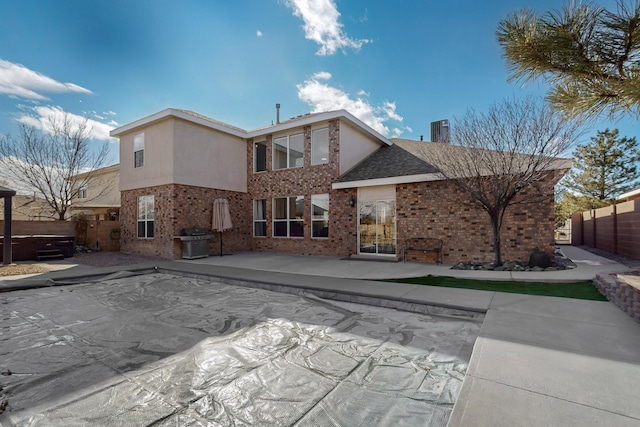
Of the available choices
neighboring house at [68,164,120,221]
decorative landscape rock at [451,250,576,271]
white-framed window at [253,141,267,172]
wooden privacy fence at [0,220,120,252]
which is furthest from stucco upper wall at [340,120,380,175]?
neighboring house at [68,164,120,221]

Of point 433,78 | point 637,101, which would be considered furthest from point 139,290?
point 433,78

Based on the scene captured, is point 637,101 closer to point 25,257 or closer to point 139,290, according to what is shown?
point 139,290

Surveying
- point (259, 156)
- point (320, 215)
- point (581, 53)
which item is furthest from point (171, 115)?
point (581, 53)

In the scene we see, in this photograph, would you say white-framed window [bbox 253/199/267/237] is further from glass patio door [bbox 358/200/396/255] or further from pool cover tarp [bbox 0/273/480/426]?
pool cover tarp [bbox 0/273/480/426]

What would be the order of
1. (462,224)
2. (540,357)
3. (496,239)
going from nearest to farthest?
(540,357) < (496,239) < (462,224)

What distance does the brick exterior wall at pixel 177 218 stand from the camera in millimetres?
11023

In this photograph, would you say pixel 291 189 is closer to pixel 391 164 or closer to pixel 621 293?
pixel 391 164

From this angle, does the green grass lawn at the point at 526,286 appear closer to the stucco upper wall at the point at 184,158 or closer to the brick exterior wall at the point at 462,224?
the brick exterior wall at the point at 462,224

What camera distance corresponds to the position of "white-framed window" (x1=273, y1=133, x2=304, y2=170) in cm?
1261

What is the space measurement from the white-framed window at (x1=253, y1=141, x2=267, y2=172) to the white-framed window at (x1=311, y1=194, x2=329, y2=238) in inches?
133

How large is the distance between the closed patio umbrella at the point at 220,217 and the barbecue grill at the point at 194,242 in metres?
0.60

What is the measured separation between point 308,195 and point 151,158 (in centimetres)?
659

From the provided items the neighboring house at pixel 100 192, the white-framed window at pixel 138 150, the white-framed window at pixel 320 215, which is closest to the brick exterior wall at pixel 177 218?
the white-framed window at pixel 138 150

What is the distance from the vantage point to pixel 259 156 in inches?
547
